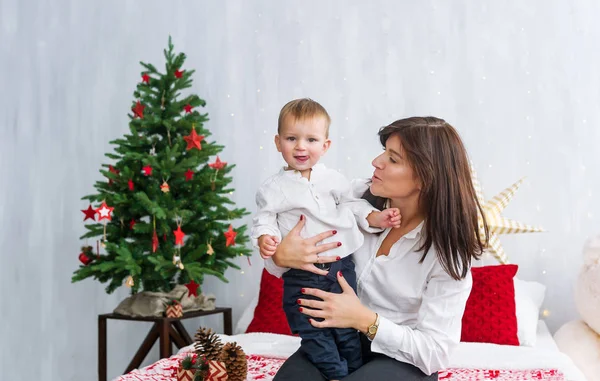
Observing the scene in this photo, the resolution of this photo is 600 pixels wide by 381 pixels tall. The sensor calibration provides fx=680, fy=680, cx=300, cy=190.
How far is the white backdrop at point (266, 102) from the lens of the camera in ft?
10.3

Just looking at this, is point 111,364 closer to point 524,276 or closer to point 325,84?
point 325,84

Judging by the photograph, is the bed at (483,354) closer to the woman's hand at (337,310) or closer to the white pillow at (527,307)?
the white pillow at (527,307)

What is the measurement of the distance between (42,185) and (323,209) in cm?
253

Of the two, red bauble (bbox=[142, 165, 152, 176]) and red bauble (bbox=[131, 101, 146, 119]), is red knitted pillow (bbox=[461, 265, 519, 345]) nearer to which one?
red bauble (bbox=[142, 165, 152, 176])

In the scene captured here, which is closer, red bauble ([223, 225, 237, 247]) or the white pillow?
the white pillow

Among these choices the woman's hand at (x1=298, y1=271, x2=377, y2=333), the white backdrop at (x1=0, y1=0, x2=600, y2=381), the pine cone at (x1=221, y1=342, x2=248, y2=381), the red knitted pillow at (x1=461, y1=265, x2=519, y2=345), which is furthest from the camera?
the white backdrop at (x1=0, y1=0, x2=600, y2=381)

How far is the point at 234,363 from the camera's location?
201 centimetres

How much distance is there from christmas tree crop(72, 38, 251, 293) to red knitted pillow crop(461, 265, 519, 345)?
3.39 ft

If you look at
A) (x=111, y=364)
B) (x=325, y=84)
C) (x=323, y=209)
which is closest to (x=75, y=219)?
(x=111, y=364)

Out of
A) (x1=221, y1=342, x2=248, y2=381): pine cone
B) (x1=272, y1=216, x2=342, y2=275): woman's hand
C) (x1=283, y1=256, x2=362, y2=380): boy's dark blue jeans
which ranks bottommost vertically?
(x1=221, y1=342, x2=248, y2=381): pine cone

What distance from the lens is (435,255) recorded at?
68.5 inches

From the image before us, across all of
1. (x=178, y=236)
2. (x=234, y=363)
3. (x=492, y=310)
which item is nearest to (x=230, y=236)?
(x=178, y=236)

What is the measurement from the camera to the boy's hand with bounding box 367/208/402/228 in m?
1.77

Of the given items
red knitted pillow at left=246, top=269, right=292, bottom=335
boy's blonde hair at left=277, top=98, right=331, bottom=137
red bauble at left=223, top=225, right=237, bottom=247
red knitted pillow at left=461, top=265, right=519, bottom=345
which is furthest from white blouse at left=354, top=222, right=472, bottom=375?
red bauble at left=223, top=225, right=237, bottom=247
